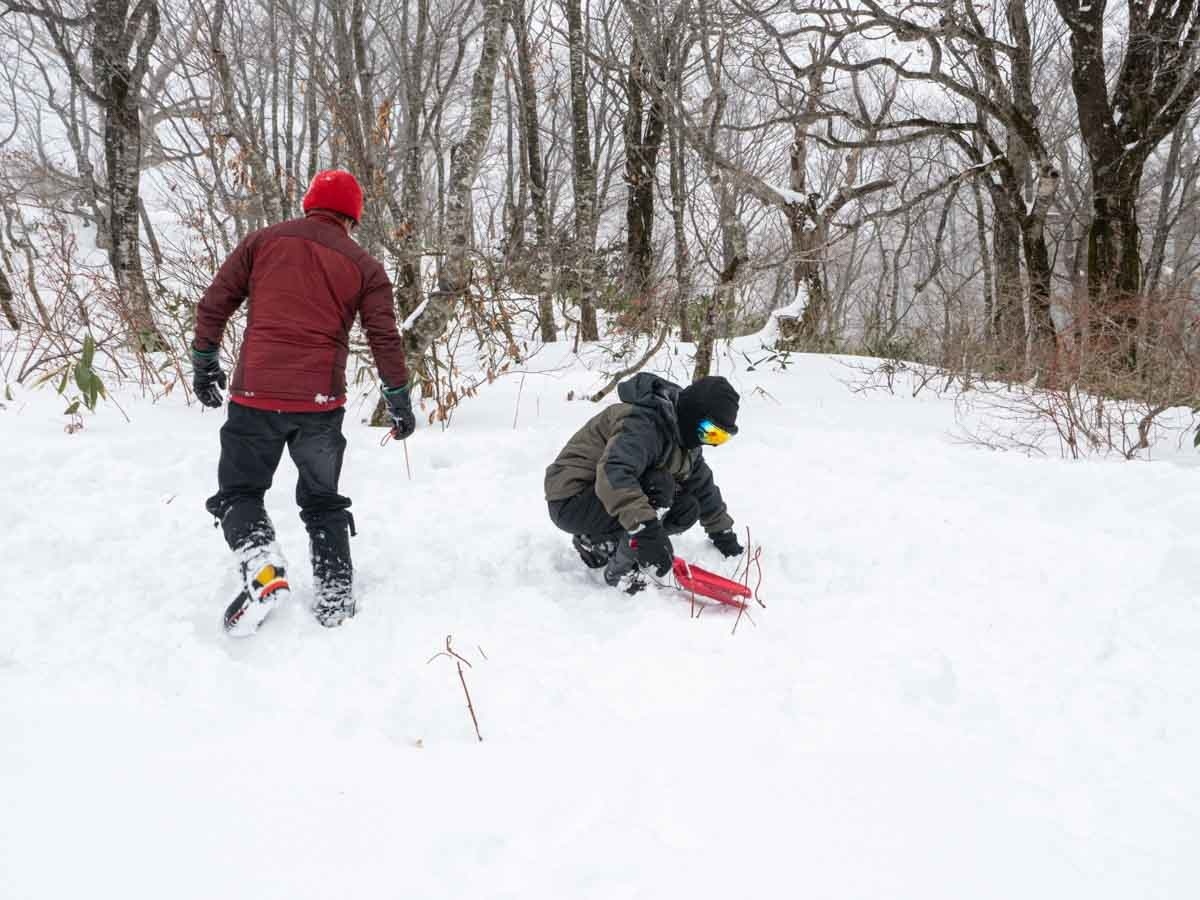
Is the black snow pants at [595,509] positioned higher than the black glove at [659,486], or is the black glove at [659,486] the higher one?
the black glove at [659,486]

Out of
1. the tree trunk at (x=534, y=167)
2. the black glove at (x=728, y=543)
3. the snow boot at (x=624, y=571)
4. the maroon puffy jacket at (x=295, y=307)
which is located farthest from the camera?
the tree trunk at (x=534, y=167)

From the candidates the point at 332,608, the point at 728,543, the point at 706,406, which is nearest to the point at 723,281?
the point at 728,543

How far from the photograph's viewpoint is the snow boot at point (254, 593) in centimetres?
239

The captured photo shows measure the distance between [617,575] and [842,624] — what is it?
0.93m

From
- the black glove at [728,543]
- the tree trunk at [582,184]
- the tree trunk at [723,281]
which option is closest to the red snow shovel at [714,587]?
the black glove at [728,543]

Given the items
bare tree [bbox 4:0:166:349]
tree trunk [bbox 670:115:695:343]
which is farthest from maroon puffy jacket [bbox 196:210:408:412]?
bare tree [bbox 4:0:166:349]

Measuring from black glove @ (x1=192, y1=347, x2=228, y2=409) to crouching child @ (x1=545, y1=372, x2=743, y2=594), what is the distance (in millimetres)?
1395

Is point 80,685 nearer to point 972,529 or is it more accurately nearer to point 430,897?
point 430,897

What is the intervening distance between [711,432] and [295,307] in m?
1.67

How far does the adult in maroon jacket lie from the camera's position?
2.49m

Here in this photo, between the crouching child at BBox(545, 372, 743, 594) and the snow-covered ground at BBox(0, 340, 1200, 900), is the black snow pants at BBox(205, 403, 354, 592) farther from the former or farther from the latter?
the crouching child at BBox(545, 372, 743, 594)

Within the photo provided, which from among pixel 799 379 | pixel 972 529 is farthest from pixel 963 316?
pixel 972 529

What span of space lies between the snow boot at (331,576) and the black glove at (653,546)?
1120 mm

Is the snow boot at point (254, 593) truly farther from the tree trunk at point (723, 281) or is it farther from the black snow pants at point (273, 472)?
the tree trunk at point (723, 281)
